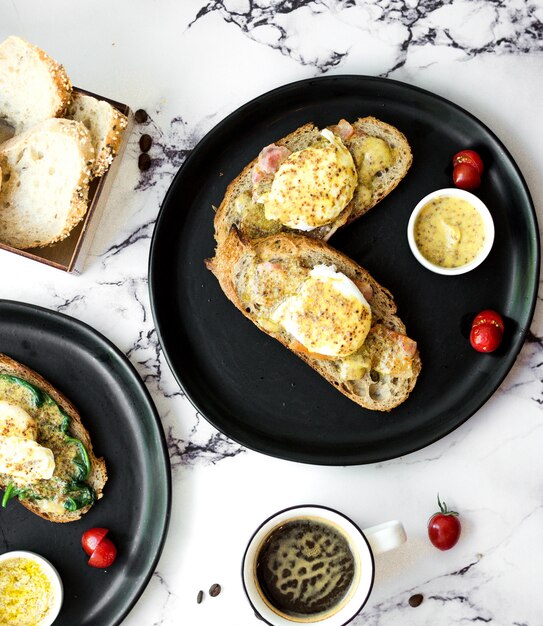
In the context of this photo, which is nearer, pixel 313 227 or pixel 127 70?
pixel 313 227

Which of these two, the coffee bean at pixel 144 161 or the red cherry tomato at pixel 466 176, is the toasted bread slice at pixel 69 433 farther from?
the red cherry tomato at pixel 466 176

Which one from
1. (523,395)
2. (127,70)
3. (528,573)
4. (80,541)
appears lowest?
(80,541)

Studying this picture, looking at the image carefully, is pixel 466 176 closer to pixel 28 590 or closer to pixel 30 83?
pixel 30 83

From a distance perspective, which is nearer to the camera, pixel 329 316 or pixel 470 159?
pixel 329 316

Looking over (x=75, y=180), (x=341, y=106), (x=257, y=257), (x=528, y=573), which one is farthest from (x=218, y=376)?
(x=528, y=573)

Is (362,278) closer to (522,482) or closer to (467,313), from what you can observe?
(467,313)

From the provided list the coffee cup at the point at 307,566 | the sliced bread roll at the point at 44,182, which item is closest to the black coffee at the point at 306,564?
the coffee cup at the point at 307,566

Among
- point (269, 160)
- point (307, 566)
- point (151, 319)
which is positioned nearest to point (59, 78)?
point (269, 160)
